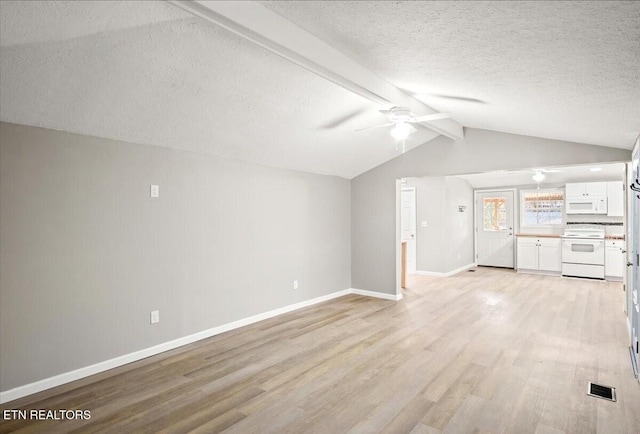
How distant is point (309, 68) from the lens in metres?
2.61

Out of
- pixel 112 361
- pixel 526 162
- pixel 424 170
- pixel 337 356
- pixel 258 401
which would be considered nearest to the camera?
pixel 258 401

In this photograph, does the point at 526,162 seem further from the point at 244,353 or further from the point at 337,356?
the point at 244,353

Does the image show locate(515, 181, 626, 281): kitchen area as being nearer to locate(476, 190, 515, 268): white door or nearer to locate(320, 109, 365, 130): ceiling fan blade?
locate(476, 190, 515, 268): white door

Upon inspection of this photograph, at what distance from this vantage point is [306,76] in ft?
9.90

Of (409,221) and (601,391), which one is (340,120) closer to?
(601,391)

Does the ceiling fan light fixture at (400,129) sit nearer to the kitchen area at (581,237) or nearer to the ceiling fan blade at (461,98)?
the ceiling fan blade at (461,98)

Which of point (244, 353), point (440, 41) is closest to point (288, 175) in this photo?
point (244, 353)

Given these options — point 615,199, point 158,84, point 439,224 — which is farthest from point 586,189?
point 158,84

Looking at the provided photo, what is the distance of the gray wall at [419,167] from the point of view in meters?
4.51

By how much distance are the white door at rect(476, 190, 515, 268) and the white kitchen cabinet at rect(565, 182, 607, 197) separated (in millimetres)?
1335

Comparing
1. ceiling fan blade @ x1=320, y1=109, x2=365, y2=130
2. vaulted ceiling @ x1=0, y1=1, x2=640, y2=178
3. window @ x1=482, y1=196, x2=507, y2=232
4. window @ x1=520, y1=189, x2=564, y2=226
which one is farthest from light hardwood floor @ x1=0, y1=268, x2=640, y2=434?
window @ x1=482, y1=196, x2=507, y2=232

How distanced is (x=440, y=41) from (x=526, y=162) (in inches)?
132

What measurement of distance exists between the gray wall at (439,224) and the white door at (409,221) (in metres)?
0.10

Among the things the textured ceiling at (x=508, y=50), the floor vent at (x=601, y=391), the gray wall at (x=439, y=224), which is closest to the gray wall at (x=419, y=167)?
the textured ceiling at (x=508, y=50)
